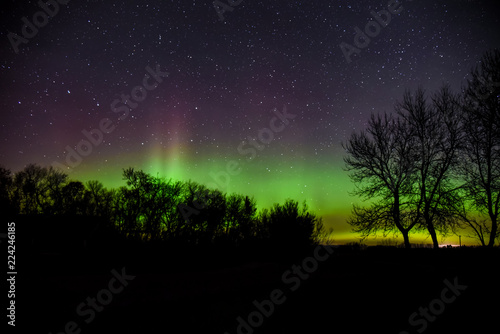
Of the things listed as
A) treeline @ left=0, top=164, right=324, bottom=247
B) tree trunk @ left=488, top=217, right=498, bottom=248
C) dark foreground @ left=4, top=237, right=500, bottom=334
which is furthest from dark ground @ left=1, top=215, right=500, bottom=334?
treeline @ left=0, top=164, right=324, bottom=247

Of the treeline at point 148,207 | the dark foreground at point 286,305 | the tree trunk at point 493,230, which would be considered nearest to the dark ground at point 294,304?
the dark foreground at point 286,305

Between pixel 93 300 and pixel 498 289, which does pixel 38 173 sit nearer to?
pixel 93 300

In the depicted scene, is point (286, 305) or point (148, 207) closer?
point (286, 305)

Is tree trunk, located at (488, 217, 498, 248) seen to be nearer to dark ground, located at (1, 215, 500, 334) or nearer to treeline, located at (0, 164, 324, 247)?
dark ground, located at (1, 215, 500, 334)

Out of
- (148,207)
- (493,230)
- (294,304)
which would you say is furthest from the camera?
(148,207)

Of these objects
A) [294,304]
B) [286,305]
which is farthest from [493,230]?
[286,305]

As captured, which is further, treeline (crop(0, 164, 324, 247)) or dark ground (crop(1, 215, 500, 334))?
treeline (crop(0, 164, 324, 247))

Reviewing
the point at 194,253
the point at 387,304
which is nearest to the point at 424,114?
the point at 387,304

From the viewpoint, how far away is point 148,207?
41.5 metres

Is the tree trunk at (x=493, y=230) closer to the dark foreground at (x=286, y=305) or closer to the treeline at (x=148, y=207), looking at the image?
the dark foreground at (x=286, y=305)

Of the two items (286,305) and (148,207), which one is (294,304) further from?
(148,207)

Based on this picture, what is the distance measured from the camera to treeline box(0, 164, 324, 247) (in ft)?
116

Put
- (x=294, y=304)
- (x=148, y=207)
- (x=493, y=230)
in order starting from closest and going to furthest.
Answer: (x=294, y=304) → (x=493, y=230) → (x=148, y=207)

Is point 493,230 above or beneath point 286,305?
above
